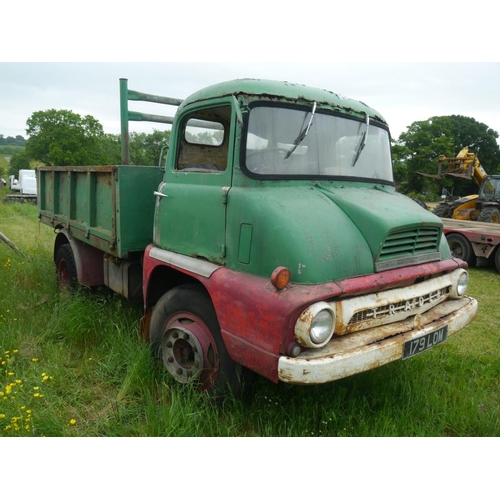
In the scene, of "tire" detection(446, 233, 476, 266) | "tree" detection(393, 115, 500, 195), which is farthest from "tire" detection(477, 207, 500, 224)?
"tree" detection(393, 115, 500, 195)

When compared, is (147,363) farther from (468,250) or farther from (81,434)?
(468,250)

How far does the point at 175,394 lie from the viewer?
122 inches

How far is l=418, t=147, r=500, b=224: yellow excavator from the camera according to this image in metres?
13.0

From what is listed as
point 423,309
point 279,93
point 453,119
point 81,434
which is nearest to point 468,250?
point 423,309

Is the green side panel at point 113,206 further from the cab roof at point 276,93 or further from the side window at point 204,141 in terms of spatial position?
the cab roof at point 276,93

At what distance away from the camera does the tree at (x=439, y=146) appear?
38906mm

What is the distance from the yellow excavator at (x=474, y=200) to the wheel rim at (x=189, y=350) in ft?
40.2

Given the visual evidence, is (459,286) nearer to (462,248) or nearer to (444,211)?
(462,248)

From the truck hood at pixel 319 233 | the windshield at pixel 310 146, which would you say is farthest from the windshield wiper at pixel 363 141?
the truck hood at pixel 319 233

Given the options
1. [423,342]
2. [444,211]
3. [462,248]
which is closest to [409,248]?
[423,342]

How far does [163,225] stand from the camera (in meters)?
3.58

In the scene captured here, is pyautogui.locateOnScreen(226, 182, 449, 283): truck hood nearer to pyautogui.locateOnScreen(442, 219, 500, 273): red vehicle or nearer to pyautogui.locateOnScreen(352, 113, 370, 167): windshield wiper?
pyautogui.locateOnScreen(352, 113, 370, 167): windshield wiper

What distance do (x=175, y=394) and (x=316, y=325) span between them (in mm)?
1310

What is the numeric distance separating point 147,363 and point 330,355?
1.69m
